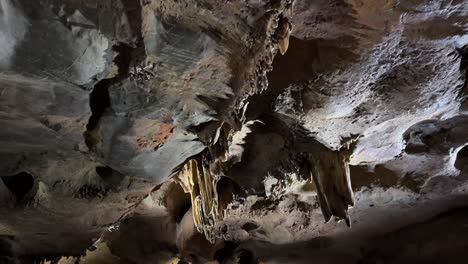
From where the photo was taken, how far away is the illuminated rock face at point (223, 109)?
78.3 inches

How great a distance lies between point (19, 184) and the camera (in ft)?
11.3

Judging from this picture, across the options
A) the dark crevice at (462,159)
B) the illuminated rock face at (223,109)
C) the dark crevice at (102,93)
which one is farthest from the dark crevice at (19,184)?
the dark crevice at (462,159)

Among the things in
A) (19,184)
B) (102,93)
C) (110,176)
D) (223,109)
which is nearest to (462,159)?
(223,109)

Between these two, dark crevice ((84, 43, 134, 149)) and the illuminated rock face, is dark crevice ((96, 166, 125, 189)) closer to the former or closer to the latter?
the illuminated rock face

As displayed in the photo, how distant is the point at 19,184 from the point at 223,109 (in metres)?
1.85

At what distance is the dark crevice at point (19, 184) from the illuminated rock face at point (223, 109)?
1 cm

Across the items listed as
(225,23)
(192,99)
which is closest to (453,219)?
(192,99)

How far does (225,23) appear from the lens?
2.02 m

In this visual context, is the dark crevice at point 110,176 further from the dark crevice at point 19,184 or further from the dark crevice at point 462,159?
the dark crevice at point 462,159

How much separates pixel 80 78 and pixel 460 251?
471 centimetres

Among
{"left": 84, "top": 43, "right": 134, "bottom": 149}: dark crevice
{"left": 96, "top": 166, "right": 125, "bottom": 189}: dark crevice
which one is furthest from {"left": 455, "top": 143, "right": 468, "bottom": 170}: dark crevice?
{"left": 84, "top": 43, "right": 134, "bottom": 149}: dark crevice

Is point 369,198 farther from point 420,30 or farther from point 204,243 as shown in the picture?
point 420,30

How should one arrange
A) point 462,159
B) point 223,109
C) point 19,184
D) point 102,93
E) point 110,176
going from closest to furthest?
point 102,93
point 223,109
point 110,176
point 19,184
point 462,159

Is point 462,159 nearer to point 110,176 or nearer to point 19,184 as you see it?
point 110,176
